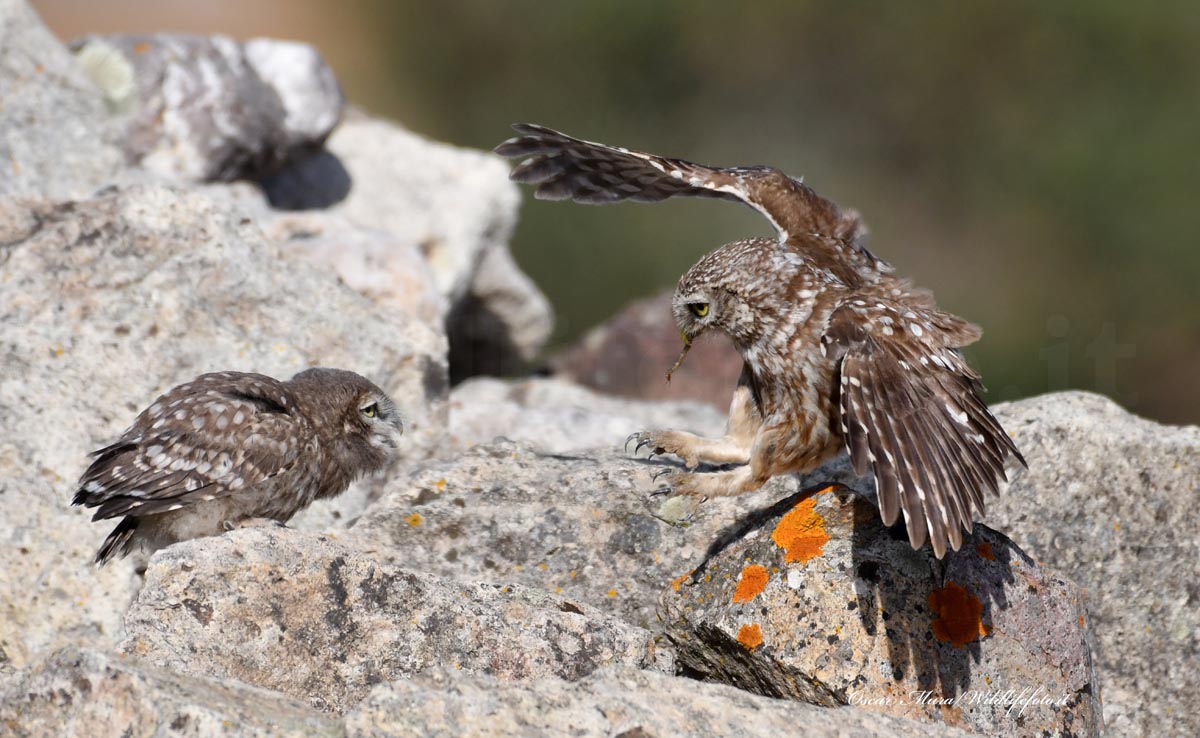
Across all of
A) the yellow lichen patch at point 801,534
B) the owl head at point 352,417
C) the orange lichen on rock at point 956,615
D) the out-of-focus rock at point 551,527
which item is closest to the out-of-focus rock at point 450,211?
the owl head at point 352,417

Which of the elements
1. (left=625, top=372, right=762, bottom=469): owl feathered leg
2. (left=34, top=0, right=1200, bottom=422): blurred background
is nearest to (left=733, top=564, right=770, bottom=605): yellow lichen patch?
(left=625, top=372, right=762, bottom=469): owl feathered leg

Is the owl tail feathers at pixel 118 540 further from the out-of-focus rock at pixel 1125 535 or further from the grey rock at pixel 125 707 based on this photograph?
the out-of-focus rock at pixel 1125 535

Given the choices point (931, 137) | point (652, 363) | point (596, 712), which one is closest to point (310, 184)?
point (652, 363)

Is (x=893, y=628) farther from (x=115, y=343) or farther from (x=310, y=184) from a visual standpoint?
(x=310, y=184)

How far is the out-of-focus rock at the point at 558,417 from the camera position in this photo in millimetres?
7898

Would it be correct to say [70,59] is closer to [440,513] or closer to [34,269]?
[34,269]

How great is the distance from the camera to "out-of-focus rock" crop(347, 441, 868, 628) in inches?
224

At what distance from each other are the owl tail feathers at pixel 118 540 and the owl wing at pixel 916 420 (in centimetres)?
307

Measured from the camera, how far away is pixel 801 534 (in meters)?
5.06

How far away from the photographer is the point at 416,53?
101 ft

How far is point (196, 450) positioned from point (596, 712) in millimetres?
2503

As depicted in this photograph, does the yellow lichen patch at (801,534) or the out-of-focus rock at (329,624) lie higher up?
the yellow lichen patch at (801,534)

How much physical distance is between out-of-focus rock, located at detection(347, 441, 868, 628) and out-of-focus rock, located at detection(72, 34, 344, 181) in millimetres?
4203

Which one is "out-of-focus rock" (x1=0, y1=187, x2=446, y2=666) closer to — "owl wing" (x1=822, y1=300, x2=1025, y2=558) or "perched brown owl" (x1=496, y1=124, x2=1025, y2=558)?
"perched brown owl" (x1=496, y1=124, x2=1025, y2=558)
